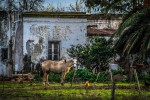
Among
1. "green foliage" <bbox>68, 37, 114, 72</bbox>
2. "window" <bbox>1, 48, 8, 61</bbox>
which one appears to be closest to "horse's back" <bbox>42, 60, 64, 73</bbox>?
"green foliage" <bbox>68, 37, 114, 72</bbox>

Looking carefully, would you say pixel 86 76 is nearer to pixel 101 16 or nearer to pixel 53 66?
pixel 53 66

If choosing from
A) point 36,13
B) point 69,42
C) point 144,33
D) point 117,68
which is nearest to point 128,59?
point 117,68

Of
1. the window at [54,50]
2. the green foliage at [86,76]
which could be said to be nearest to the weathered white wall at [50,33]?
the window at [54,50]

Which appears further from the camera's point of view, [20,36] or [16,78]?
[20,36]

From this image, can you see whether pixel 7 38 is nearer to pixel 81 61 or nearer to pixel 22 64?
pixel 22 64

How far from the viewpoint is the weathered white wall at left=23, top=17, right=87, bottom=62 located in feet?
114

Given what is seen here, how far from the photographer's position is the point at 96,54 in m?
32.6

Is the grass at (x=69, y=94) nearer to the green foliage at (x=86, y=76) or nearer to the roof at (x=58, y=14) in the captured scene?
the green foliage at (x=86, y=76)

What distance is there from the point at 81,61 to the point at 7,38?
19.2 ft

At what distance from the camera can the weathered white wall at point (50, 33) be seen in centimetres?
3481

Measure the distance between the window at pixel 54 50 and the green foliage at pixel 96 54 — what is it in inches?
69.4

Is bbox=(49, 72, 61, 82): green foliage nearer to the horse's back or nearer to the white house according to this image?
the horse's back

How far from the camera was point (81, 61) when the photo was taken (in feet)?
109

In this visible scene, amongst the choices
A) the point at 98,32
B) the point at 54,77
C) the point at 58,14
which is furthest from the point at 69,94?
the point at 98,32
